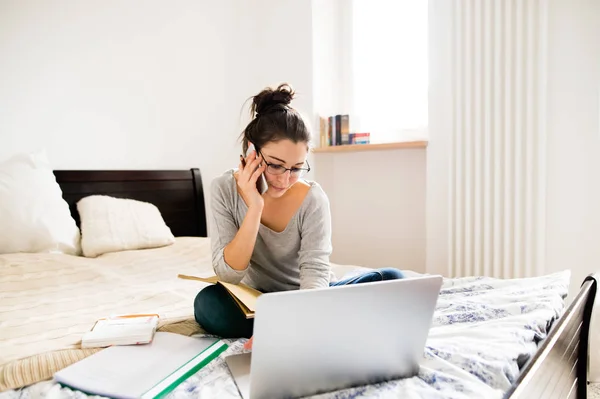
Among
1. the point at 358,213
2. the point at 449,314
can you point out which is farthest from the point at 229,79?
the point at 449,314

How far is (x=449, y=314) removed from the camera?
1179 millimetres

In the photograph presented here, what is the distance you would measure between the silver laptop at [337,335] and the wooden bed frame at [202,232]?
19 centimetres

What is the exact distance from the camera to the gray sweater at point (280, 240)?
119 centimetres

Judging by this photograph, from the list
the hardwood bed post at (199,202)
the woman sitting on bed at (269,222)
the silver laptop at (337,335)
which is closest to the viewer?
the silver laptop at (337,335)

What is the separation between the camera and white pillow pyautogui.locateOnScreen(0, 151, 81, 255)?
1.93 meters

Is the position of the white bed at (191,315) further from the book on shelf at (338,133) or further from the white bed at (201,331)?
the book on shelf at (338,133)

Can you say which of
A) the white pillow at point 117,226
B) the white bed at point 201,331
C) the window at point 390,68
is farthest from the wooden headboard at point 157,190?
the window at point 390,68

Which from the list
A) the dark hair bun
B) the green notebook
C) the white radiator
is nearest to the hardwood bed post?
the white radiator

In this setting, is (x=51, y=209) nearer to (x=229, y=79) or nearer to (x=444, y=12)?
(x=229, y=79)

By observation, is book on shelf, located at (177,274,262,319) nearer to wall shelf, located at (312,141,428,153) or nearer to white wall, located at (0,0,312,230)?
white wall, located at (0,0,312,230)

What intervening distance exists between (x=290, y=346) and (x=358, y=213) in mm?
2267

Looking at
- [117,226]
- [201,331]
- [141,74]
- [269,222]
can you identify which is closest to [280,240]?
[269,222]

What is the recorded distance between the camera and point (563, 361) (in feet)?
3.36

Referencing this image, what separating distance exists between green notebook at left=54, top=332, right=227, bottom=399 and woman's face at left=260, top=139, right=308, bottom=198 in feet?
1.40
